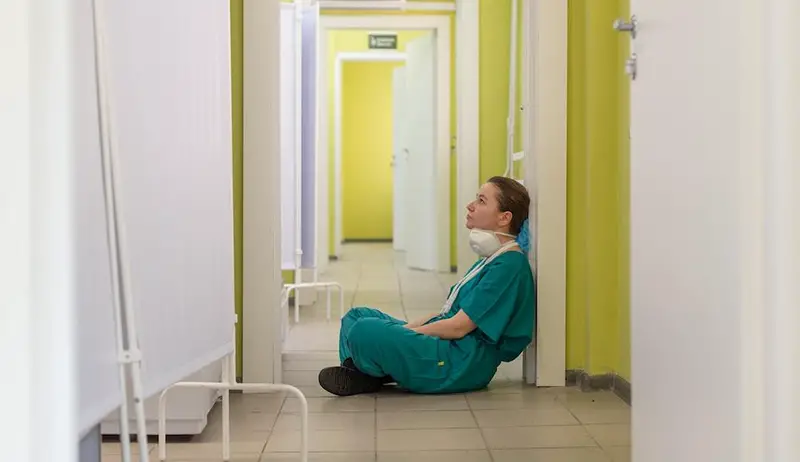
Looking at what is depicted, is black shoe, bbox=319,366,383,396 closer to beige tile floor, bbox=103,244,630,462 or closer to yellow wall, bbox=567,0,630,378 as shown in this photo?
beige tile floor, bbox=103,244,630,462

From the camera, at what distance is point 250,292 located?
259 centimetres

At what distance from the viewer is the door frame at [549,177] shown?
103 inches

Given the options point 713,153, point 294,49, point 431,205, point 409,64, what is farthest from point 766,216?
point 409,64

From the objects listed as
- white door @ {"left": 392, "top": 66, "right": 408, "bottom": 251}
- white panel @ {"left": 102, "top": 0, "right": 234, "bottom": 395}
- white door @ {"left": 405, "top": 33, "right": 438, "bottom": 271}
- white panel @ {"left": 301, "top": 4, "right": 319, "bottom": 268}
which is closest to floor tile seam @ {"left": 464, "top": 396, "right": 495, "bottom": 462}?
white panel @ {"left": 102, "top": 0, "right": 234, "bottom": 395}

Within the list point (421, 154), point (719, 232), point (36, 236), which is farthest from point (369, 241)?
point (36, 236)

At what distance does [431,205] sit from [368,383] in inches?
145

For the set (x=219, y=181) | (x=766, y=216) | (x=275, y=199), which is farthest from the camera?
(x=275, y=199)

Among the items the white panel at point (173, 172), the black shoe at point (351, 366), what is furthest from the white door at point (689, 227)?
the black shoe at point (351, 366)

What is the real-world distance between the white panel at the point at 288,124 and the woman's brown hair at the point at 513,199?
50.8 inches

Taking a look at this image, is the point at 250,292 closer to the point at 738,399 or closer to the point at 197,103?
the point at 197,103

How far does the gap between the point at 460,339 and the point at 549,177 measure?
1.91 ft

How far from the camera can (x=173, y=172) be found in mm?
1301

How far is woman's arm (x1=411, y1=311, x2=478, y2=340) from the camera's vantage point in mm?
2562

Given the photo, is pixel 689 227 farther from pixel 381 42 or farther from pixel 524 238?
pixel 381 42
